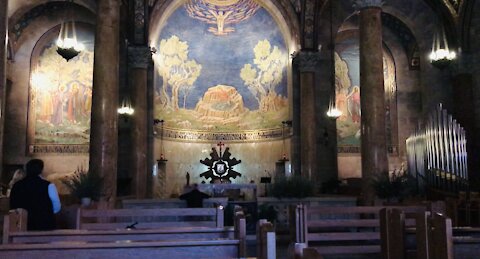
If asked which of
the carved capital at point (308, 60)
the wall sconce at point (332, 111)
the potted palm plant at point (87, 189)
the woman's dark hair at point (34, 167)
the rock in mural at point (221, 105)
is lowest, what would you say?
the potted palm plant at point (87, 189)

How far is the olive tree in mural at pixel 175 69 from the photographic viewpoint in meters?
23.1

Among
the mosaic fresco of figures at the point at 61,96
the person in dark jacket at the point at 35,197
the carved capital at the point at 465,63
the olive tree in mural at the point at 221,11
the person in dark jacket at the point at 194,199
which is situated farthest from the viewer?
the olive tree in mural at the point at 221,11

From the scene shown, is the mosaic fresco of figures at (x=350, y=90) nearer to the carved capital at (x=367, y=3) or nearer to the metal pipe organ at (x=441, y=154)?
the metal pipe organ at (x=441, y=154)

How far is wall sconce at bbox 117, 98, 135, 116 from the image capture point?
18.5 meters

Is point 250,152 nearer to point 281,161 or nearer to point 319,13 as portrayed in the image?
point 281,161

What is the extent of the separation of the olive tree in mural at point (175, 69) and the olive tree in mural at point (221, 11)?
1.62 meters

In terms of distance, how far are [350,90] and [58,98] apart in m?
14.1

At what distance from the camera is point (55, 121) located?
70.8 feet

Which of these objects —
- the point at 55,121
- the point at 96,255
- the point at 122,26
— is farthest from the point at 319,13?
the point at 96,255

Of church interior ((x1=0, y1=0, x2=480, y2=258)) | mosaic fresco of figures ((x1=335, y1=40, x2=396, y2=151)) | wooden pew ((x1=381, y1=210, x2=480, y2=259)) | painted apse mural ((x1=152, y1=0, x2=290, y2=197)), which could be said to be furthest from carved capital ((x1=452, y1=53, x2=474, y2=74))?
wooden pew ((x1=381, y1=210, x2=480, y2=259))

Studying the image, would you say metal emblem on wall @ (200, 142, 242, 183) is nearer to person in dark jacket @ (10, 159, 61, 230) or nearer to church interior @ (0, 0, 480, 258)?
church interior @ (0, 0, 480, 258)

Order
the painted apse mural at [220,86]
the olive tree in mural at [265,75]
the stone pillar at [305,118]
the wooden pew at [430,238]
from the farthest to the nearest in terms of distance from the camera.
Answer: the olive tree in mural at [265,75] → the painted apse mural at [220,86] → the stone pillar at [305,118] → the wooden pew at [430,238]

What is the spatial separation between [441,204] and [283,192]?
4.18 metres

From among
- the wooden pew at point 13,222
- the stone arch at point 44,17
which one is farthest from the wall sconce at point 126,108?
the wooden pew at point 13,222
